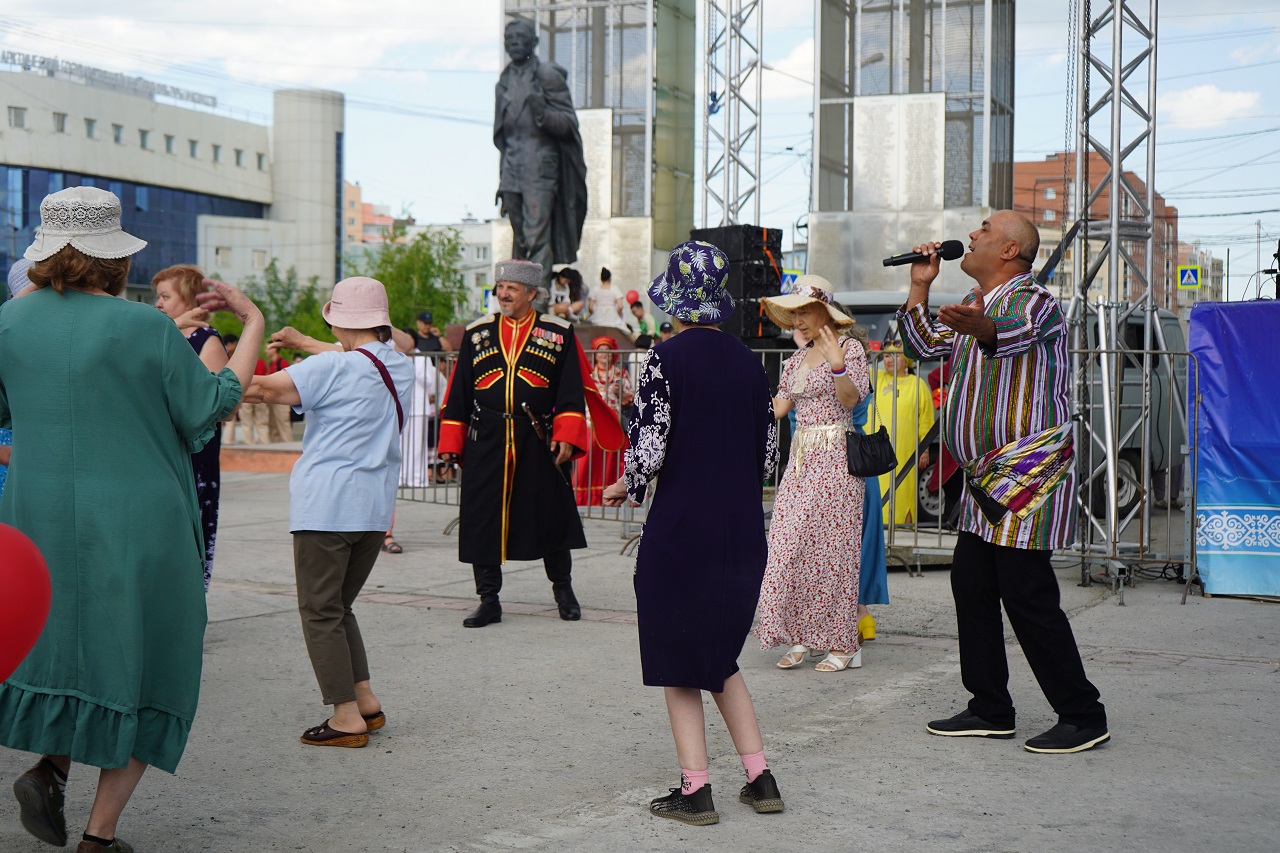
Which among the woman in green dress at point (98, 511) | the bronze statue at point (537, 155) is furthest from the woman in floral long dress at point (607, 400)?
the woman in green dress at point (98, 511)

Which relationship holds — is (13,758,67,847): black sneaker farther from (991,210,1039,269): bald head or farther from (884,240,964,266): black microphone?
(991,210,1039,269): bald head

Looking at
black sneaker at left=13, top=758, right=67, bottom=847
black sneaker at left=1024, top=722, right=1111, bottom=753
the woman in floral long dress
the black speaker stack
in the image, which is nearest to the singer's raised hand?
black sneaker at left=1024, top=722, right=1111, bottom=753

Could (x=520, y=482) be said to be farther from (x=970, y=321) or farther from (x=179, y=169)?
(x=179, y=169)

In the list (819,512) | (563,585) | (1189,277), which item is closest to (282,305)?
(1189,277)

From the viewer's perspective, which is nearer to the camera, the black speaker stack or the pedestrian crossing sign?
the black speaker stack

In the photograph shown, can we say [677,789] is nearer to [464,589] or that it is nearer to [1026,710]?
[1026,710]

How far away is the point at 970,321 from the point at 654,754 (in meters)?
1.88

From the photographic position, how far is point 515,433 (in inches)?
296

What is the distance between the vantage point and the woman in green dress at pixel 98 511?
3.61 metres

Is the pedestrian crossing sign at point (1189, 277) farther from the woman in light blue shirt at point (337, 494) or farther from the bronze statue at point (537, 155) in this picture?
the woman in light blue shirt at point (337, 494)

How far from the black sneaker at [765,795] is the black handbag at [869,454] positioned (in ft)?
7.71

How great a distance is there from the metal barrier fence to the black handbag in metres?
0.82

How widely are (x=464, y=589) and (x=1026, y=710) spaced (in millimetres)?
4108

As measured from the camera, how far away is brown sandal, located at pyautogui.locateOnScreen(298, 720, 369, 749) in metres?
5.09
